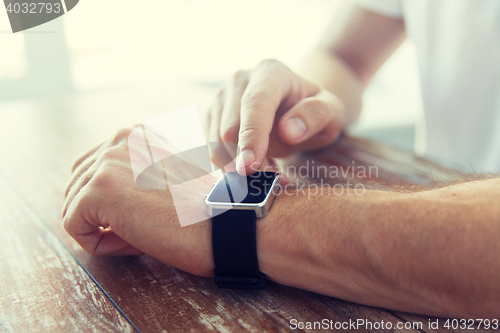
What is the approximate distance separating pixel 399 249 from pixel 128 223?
392 mm

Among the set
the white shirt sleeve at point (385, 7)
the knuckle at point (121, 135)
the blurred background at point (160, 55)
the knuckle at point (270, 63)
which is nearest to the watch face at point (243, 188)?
the knuckle at point (121, 135)

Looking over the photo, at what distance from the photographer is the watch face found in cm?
57

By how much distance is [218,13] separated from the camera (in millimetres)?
5449

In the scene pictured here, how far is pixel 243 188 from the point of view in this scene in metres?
0.60

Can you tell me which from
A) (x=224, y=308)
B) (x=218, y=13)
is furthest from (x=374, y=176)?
(x=218, y=13)

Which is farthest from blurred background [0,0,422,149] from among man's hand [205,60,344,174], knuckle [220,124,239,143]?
knuckle [220,124,239,143]

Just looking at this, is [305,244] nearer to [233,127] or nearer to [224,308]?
[224,308]

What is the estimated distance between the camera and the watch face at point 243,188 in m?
0.57

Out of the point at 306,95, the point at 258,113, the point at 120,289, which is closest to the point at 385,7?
the point at 306,95

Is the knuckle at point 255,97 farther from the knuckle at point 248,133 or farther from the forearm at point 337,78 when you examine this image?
the forearm at point 337,78

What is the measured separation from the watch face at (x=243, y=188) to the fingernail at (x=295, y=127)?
0.63ft

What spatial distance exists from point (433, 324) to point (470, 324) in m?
0.04

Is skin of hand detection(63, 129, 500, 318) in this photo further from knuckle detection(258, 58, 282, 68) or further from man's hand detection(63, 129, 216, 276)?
knuckle detection(258, 58, 282, 68)

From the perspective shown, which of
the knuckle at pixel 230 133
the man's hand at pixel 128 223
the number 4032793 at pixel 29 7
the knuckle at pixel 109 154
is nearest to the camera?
the man's hand at pixel 128 223
